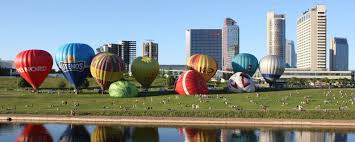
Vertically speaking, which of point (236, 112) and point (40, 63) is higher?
point (40, 63)

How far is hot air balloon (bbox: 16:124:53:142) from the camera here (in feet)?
180

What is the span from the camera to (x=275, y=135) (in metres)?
56.7

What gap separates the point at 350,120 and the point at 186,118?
2118cm

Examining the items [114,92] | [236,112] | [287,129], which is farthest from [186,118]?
[114,92]

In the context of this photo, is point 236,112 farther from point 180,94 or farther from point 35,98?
point 35,98

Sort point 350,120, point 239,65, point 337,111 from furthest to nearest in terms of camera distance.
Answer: point 239,65, point 337,111, point 350,120

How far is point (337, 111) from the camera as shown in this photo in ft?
231

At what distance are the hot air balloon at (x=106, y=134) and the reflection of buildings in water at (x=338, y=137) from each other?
74.2 feet

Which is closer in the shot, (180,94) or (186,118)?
(186,118)

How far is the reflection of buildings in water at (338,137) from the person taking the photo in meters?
53.8

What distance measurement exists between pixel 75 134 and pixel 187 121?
50.8ft

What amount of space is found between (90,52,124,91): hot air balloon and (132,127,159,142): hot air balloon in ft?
122

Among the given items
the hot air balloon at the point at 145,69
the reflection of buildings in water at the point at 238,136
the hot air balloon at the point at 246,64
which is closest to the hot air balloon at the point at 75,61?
the hot air balloon at the point at 145,69

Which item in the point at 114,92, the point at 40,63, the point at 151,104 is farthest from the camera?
the point at 40,63
